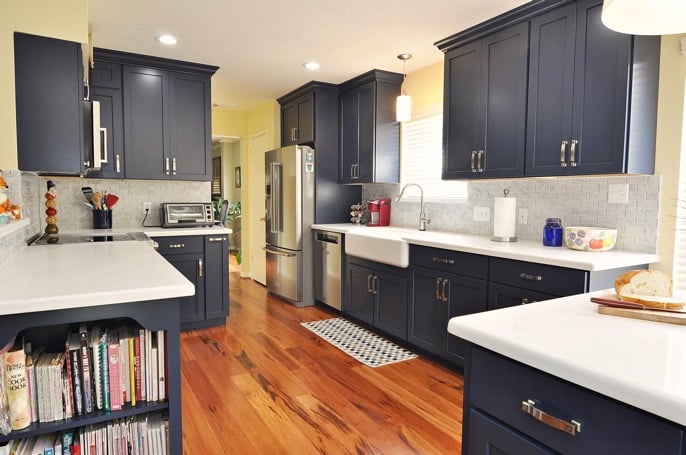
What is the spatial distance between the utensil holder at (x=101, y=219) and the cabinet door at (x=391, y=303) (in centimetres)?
254

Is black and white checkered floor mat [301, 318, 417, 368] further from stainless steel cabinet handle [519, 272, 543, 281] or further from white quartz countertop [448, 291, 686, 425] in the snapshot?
white quartz countertop [448, 291, 686, 425]

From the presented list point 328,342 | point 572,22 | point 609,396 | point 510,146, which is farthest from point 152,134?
point 609,396

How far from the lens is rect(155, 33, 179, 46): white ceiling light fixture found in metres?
3.49

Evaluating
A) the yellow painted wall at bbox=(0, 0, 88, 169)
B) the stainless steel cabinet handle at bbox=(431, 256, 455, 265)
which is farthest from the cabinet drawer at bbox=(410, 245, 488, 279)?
the yellow painted wall at bbox=(0, 0, 88, 169)

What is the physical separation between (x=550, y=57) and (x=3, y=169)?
10.2 feet

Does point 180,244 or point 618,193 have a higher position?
point 618,193

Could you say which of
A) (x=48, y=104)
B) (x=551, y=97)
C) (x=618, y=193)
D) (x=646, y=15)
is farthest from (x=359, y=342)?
(x=646, y=15)

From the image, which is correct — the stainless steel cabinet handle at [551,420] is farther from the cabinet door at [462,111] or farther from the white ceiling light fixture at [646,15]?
the cabinet door at [462,111]

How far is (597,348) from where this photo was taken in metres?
0.97

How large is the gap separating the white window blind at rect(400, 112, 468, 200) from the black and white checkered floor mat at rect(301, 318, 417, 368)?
4.57 ft

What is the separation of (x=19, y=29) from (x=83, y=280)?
1.63 meters

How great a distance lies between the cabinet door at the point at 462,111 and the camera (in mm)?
3195

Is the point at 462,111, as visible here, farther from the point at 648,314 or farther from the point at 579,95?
the point at 648,314

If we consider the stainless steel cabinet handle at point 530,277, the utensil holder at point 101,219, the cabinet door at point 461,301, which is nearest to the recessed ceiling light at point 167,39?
the utensil holder at point 101,219
